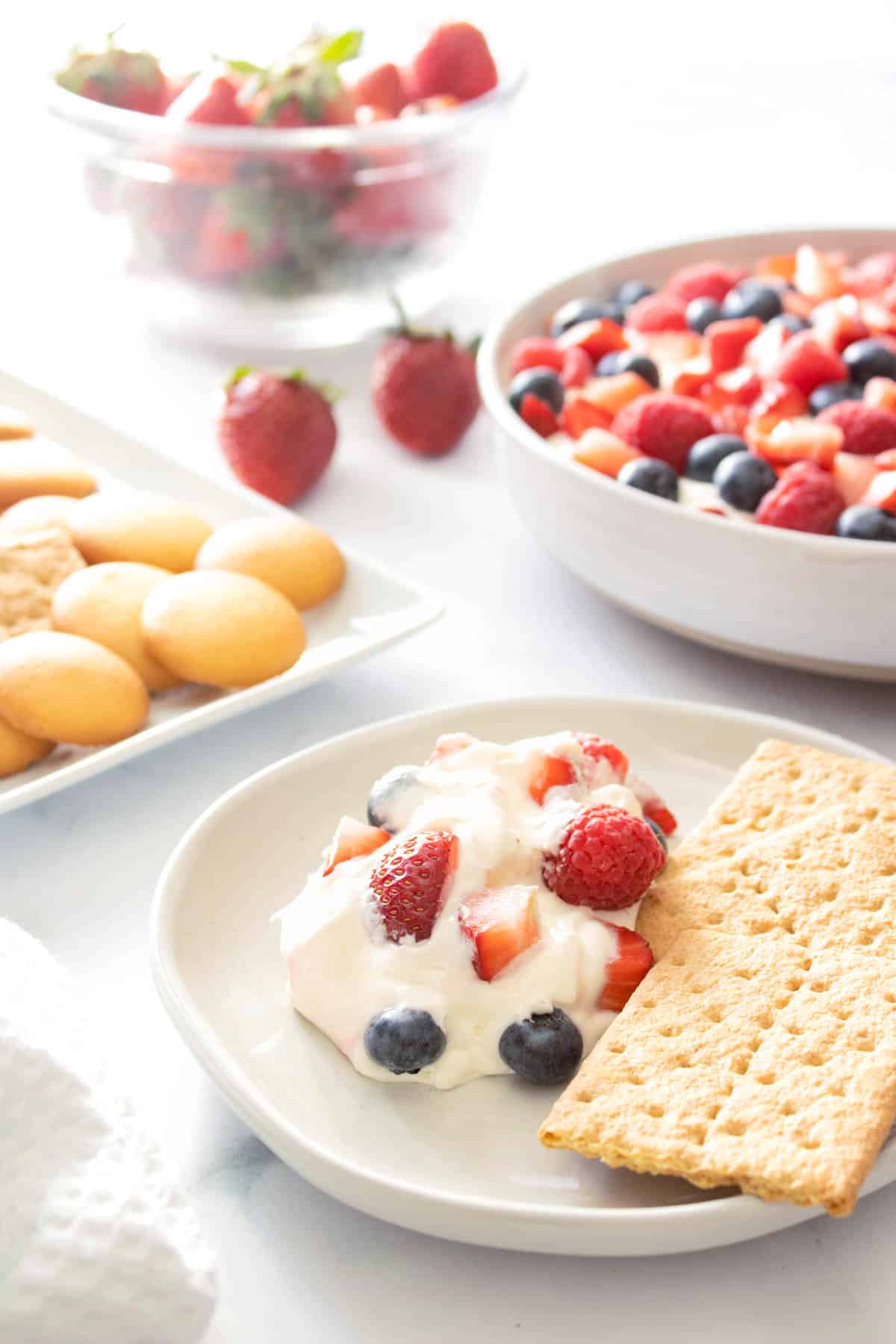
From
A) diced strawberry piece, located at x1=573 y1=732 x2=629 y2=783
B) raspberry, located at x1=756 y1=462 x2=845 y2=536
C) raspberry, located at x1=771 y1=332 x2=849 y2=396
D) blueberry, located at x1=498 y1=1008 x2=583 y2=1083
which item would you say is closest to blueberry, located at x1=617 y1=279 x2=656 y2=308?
raspberry, located at x1=771 y1=332 x2=849 y2=396

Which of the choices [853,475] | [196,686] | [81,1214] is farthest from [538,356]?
[81,1214]

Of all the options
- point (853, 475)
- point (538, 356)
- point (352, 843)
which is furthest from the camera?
point (538, 356)

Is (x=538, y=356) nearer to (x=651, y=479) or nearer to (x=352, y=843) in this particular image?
(x=651, y=479)

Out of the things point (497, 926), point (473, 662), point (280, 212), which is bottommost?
point (473, 662)

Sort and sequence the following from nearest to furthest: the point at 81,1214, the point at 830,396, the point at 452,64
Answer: the point at 81,1214 < the point at 830,396 < the point at 452,64

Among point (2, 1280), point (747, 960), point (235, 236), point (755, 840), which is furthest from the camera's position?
point (235, 236)

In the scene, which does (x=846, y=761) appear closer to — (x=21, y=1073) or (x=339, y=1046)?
(x=339, y=1046)

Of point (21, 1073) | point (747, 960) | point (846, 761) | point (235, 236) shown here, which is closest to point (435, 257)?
point (235, 236)

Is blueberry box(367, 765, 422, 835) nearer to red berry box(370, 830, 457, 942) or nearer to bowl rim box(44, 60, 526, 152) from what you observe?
red berry box(370, 830, 457, 942)
